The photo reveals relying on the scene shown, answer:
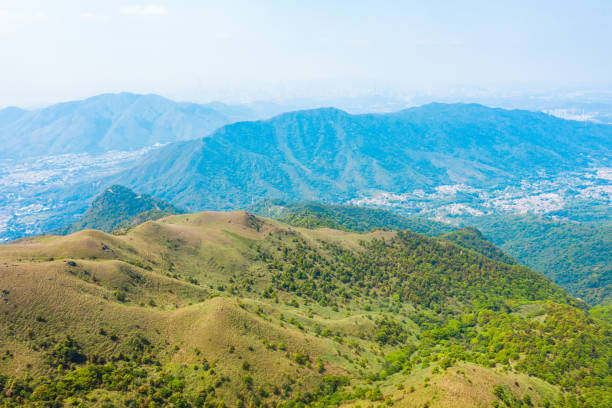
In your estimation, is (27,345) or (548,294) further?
(548,294)

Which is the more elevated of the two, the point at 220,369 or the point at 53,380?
the point at 53,380

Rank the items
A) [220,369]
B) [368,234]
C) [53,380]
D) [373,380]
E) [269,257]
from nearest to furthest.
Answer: [53,380] → [220,369] → [373,380] → [269,257] → [368,234]

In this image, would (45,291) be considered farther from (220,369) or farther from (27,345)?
(220,369)

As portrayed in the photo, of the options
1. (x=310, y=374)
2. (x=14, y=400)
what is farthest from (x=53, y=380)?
(x=310, y=374)

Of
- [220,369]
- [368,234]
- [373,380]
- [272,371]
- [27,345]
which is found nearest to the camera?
[27,345]

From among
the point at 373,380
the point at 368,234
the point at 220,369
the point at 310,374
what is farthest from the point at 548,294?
the point at 220,369

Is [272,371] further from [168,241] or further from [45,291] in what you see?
[168,241]

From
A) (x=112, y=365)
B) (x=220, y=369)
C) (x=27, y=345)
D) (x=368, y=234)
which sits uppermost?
(x=27, y=345)
